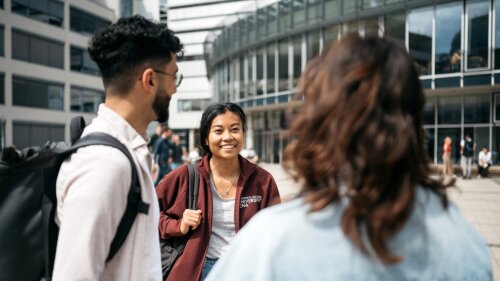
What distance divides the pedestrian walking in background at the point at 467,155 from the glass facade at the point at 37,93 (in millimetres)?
30314

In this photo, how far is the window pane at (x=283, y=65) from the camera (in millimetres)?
25641

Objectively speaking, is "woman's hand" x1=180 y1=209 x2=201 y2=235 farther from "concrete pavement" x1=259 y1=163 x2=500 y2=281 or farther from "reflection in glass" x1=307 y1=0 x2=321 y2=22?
"reflection in glass" x1=307 y1=0 x2=321 y2=22

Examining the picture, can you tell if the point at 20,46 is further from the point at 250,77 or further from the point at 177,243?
the point at 177,243

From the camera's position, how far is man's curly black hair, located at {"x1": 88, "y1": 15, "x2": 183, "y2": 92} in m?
1.83

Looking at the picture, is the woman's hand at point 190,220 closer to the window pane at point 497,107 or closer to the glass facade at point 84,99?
the window pane at point 497,107

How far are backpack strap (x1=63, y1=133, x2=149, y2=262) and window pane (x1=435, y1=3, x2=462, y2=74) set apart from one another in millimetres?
19640

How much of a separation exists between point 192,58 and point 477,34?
36889mm

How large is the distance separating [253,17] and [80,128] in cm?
2692

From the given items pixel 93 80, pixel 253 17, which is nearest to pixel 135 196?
pixel 253 17

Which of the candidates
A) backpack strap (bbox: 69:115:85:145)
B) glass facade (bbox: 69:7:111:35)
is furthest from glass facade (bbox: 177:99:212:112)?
backpack strap (bbox: 69:115:85:145)

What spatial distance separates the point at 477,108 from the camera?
19109 mm

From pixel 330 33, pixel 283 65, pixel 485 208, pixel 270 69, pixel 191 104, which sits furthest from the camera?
pixel 191 104

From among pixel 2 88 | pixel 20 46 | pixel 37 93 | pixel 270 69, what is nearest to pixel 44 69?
pixel 37 93

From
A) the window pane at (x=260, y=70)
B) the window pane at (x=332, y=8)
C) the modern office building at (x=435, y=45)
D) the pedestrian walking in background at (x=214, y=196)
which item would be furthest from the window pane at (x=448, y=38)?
the pedestrian walking in background at (x=214, y=196)
